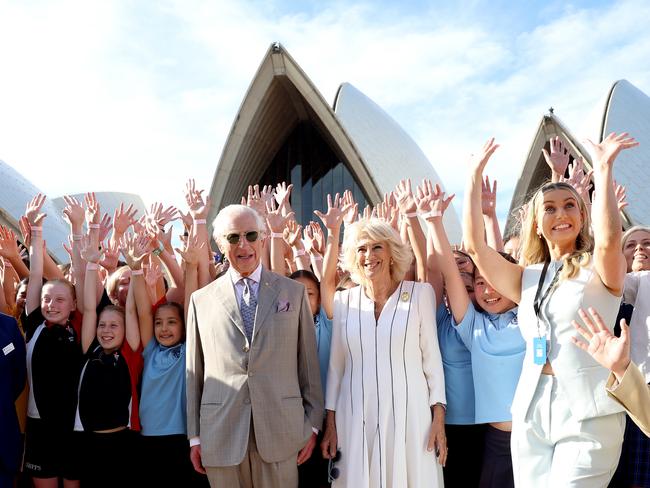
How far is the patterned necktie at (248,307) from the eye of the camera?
2.62 metres

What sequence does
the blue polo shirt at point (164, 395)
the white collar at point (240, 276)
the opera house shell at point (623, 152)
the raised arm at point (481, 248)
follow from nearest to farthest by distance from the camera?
the raised arm at point (481, 248) → the white collar at point (240, 276) → the blue polo shirt at point (164, 395) → the opera house shell at point (623, 152)

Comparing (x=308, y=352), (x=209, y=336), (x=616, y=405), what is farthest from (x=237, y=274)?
(x=616, y=405)

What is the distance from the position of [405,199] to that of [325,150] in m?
15.6

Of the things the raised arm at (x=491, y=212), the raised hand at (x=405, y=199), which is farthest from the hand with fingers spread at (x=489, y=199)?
the raised hand at (x=405, y=199)

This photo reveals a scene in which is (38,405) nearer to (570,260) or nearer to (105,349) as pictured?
(105,349)

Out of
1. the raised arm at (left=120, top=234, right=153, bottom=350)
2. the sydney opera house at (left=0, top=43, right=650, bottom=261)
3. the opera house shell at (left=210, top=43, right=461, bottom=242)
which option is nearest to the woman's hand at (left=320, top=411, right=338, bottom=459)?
the raised arm at (left=120, top=234, right=153, bottom=350)

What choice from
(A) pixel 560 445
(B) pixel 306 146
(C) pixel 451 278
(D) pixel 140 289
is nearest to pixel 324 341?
(C) pixel 451 278

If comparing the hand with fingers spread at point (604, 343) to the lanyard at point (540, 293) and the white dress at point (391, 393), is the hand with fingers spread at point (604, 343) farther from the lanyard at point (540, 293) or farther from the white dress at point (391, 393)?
the white dress at point (391, 393)

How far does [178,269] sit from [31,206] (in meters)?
1.20

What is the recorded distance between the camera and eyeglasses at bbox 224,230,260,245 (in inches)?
105

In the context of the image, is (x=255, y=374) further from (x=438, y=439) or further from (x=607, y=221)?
(x=607, y=221)

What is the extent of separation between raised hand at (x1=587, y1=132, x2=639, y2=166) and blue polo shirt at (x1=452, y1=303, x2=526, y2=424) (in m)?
0.99

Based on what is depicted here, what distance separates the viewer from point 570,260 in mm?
2176

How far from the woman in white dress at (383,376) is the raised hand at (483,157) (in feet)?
1.68
